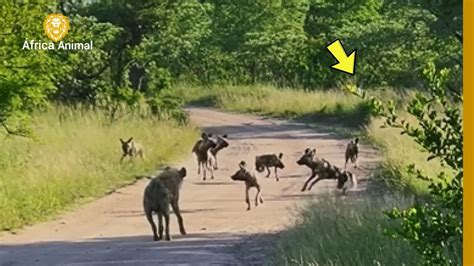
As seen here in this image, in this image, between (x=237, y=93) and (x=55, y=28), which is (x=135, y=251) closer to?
(x=55, y=28)

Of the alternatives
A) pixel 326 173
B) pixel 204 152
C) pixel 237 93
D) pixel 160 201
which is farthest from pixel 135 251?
pixel 237 93

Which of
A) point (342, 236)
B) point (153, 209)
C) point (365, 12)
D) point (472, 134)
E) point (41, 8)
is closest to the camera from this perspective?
point (472, 134)

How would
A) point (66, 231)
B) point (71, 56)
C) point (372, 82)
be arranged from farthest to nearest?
→ 1. point (372, 82)
2. point (71, 56)
3. point (66, 231)

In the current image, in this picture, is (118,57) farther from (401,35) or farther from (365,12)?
(365,12)

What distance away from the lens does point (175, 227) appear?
1195 centimetres

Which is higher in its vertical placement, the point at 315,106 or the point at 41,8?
the point at 41,8

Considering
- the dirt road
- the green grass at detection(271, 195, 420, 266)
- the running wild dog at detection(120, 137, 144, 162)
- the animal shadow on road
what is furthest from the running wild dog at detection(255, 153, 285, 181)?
the green grass at detection(271, 195, 420, 266)

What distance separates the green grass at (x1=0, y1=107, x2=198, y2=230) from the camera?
44.2 feet

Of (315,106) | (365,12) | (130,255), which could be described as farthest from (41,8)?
(365,12)

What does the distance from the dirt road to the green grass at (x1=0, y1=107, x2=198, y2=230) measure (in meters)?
0.39

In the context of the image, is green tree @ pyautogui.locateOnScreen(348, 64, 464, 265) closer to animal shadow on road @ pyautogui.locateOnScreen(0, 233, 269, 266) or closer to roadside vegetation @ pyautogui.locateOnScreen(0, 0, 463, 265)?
roadside vegetation @ pyautogui.locateOnScreen(0, 0, 463, 265)

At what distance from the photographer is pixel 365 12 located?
42.0 metres

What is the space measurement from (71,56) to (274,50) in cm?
2640

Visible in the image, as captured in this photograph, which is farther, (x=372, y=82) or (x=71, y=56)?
(x=372, y=82)
